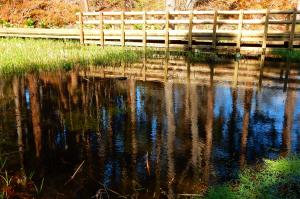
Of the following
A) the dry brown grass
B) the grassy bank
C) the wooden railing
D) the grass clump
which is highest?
the dry brown grass

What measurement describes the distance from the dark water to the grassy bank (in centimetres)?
28

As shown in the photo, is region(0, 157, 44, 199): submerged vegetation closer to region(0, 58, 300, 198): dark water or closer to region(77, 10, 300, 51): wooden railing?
region(0, 58, 300, 198): dark water

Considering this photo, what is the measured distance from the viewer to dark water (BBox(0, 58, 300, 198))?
4.91 meters

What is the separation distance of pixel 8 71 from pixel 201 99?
6689 millimetres

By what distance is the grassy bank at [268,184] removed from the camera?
14.0ft

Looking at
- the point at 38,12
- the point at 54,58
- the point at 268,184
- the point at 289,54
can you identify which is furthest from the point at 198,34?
the point at 38,12

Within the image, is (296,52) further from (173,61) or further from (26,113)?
(26,113)

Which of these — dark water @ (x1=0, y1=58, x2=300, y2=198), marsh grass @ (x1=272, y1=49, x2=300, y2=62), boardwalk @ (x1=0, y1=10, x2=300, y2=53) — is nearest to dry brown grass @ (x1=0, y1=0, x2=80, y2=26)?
boardwalk @ (x1=0, y1=10, x2=300, y2=53)

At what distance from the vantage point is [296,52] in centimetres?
1612

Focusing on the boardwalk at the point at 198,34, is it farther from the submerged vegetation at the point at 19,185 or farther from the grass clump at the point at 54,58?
the submerged vegetation at the point at 19,185

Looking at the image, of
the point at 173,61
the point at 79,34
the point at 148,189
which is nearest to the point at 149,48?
the point at 173,61

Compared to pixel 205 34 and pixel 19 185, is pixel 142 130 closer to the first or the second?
pixel 19 185

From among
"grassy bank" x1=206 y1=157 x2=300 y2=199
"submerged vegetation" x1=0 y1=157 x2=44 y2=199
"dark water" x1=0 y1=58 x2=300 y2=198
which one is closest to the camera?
"grassy bank" x1=206 y1=157 x2=300 y2=199

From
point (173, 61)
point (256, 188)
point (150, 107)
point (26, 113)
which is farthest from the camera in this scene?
point (173, 61)
